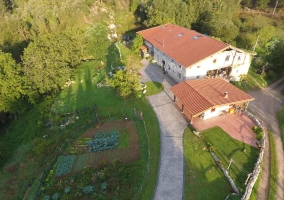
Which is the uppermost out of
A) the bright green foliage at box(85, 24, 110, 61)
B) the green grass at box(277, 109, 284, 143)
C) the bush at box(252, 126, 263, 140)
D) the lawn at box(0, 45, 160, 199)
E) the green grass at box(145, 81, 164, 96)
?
the bright green foliage at box(85, 24, 110, 61)

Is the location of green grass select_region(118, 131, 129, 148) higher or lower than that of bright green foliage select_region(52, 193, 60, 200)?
higher

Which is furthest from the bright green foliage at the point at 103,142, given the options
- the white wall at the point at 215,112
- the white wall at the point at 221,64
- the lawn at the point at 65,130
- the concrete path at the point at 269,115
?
the white wall at the point at 221,64

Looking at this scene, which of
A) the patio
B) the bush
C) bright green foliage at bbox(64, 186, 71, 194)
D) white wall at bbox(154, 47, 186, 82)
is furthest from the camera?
white wall at bbox(154, 47, 186, 82)

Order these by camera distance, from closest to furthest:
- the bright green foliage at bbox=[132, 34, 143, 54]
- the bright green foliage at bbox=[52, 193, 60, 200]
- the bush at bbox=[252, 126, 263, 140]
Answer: the bright green foliage at bbox=[52, 193, 60, 200] < the bush at bbox=[252, 126, 263, 140] < the bright green foliage at bbox=[132, 34, 143, 54]

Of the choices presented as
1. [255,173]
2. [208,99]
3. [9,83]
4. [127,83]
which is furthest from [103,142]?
[9,83]

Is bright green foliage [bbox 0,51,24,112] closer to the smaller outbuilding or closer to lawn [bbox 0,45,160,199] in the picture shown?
lawn [bbox 0,45,160,199]

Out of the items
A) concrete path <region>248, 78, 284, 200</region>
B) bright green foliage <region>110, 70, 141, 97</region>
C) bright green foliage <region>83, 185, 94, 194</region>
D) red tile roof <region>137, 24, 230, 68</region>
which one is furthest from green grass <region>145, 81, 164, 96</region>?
bright green foliage <region>83, 185, 94, 194</region>

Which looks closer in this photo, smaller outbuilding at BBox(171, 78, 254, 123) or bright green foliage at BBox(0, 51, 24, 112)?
smaller outbuilding at BBox(171, 78, 254, 123)

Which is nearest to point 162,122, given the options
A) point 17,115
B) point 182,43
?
point 182,43
